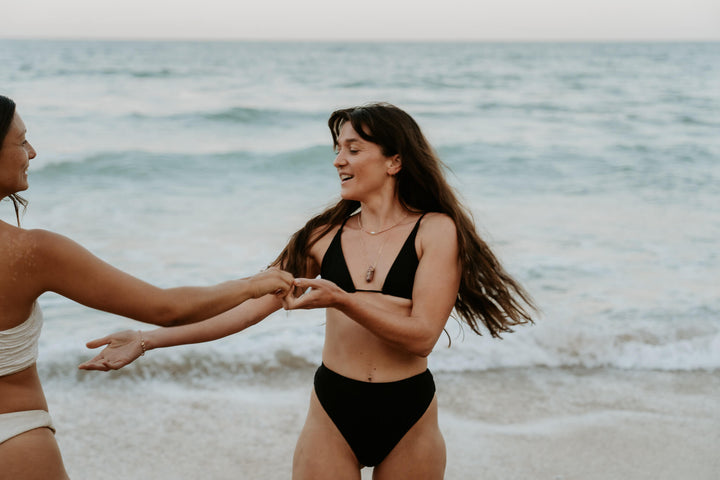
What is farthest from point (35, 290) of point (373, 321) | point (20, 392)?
point (373, 321)

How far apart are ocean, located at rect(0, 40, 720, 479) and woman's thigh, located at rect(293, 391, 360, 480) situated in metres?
1.85

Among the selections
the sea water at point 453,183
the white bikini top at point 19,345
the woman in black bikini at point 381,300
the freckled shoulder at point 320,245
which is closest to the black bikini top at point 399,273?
the woman in black bikini at point 381,300

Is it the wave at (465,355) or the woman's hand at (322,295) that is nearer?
the woman's hand at (322,295)

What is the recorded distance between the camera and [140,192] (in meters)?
14.5

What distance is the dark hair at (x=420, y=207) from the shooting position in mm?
3330

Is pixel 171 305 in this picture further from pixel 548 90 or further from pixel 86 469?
pixel 548 90

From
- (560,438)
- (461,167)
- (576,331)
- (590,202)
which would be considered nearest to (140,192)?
(461,167)

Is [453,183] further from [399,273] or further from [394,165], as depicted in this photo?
[399,273]

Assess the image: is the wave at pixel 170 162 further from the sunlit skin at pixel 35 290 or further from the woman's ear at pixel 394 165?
the sunlit skin at pixel 35 290

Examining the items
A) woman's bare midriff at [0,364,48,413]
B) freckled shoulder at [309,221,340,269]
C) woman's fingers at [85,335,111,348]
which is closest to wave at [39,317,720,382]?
freckled shoulder at [309,221,340,269]

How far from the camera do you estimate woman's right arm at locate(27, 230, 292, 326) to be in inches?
92.9

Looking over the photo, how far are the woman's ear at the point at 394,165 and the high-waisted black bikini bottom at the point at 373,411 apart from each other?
951mm

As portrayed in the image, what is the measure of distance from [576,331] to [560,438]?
7.28 feet

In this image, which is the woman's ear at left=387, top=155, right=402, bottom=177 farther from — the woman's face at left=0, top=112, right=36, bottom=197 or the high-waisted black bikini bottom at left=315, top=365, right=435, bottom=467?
the woman's face at left=0, top=112, right=36, bottom=197
